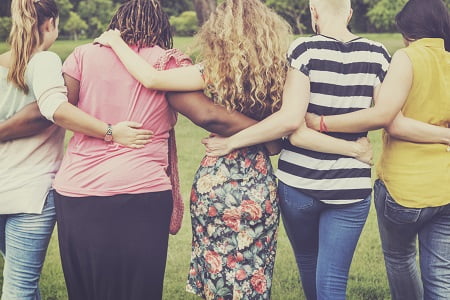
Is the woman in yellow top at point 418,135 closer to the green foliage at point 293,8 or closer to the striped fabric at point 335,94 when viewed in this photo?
the striped fabric at point 335,94

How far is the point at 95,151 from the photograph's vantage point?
324 cm

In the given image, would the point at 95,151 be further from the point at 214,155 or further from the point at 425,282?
the point at 425,282

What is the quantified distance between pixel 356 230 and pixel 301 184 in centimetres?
35

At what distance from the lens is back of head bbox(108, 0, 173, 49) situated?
3.26 m

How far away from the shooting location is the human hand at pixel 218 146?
3305 mm

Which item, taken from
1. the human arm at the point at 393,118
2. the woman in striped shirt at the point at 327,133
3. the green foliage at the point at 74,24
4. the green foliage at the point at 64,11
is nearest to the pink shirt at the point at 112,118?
the woman in striped shirt at the point at 327,133

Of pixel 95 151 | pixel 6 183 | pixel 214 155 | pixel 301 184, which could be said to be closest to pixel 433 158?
pixel 301 184

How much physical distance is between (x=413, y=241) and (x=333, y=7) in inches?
48.1

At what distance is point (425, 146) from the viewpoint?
3.31 metres

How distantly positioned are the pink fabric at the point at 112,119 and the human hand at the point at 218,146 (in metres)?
0.24

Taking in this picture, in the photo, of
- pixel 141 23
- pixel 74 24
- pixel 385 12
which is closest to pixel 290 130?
pixel 141 23

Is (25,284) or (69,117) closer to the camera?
(69,117)

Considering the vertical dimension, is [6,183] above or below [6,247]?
above

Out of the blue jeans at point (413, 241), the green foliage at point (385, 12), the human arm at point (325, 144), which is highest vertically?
the human arm at point (325, 144)
